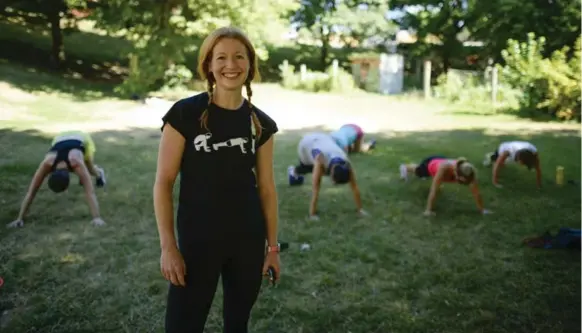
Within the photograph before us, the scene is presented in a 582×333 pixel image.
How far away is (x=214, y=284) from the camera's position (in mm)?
1621

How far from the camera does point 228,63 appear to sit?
5.01ft

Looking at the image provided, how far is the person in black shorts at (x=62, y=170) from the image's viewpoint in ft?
12.4

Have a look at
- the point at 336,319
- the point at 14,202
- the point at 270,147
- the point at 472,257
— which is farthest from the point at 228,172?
the point at 14,202

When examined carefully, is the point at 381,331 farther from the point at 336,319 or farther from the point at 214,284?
the point at 214,284

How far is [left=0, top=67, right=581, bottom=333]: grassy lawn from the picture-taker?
271 centimetres

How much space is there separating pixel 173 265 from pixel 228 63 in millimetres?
609

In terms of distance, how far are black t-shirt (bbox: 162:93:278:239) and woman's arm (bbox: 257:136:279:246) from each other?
0.07m

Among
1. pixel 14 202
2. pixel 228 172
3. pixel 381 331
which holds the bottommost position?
pixel 381 331

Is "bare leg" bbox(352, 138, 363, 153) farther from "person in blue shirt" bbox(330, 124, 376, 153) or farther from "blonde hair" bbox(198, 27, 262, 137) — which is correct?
"blonde hair" bbox(198, 27, 262, 137)

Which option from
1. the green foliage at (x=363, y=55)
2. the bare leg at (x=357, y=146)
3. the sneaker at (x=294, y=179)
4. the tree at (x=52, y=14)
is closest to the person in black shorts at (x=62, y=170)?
the tree at (x=52, y=14)

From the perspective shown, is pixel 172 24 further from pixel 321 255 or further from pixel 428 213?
pixel 321 255

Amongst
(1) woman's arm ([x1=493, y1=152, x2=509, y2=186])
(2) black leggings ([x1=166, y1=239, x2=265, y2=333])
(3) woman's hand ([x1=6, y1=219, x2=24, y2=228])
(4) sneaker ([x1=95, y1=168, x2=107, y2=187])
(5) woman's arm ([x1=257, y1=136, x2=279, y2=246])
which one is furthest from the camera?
(1) woman's arm ([x1=493, y1=152, x2=509, y2=186])

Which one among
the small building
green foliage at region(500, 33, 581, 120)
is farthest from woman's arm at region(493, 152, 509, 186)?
the small building

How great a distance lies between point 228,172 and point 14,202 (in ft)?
10.0
